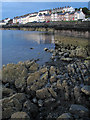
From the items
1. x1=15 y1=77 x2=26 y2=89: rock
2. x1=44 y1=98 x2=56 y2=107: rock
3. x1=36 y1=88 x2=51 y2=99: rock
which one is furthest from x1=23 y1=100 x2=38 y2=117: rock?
x1=15 y1=77 x2=26 y2=89: rock

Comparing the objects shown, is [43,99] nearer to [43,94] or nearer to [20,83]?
[43,94]

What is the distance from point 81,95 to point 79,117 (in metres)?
1.28

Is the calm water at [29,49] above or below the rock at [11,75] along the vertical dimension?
above

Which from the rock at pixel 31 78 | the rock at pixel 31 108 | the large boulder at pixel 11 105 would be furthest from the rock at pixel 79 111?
the rock at pixel 31 78

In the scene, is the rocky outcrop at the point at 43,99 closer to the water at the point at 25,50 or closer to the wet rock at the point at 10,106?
the wet rock at the point at 10,106

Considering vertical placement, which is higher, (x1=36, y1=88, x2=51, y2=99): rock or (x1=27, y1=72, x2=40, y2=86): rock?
(x1=27, y1=72, x2=40, y2=86): rock

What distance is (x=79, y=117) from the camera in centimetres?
413

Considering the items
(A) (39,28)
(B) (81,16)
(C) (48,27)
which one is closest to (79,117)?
(C) (48,27)

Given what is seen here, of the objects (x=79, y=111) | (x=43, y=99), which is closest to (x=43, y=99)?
(x=43, y=99)

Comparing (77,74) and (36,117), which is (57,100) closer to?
(36,117)

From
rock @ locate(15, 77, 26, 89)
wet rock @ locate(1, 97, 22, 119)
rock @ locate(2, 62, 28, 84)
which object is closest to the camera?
wet rock @ locate(1, 97, 22, 119)

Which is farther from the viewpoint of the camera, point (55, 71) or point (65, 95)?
point (55, 71)

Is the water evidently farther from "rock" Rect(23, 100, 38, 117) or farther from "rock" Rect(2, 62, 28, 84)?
"rock" Rect(23, 100, 38, 117)

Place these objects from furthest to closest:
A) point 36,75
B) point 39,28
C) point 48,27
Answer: point 39,28 → point 48,27 → point 36,75
